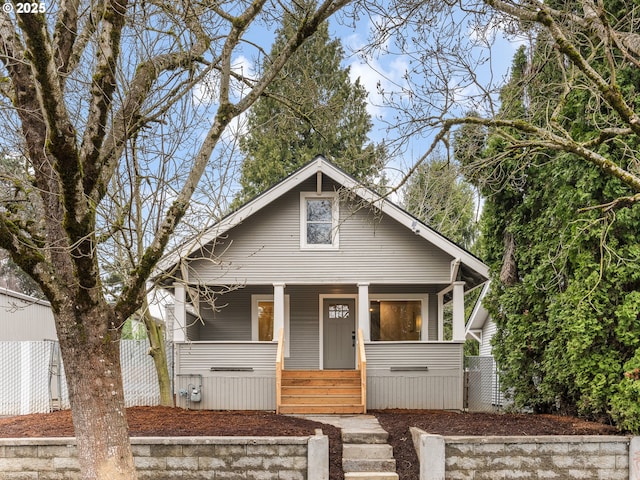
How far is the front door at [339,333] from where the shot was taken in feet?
43.8

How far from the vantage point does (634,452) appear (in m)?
7.30

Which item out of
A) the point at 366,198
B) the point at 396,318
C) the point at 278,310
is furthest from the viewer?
the point at 396,318

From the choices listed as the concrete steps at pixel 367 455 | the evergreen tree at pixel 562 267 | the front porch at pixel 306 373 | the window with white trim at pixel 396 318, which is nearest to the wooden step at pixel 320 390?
the front porch at pixel 306 373

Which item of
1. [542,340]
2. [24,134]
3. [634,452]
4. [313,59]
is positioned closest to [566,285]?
[542,340]

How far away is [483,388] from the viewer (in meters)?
12.3

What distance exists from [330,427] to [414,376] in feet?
11.8

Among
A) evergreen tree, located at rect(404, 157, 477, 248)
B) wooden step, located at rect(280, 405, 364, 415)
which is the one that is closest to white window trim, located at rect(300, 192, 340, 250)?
wooden step, located at rect(280, 405, 364, 415)

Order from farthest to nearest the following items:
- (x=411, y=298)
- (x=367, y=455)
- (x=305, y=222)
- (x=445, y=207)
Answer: (x=445, y=207) → (x=411, y=298) → (x=305, y=222) → (x=367, y=455)

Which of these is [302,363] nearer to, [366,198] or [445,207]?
[366,198]

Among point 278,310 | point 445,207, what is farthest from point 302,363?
point 445,207

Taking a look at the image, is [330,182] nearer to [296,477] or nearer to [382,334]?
[382,334]

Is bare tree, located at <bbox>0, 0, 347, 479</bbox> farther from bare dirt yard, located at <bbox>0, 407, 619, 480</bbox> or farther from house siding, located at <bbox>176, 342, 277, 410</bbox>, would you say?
house siding, located at <bbox>176, 342, 277, 410</bbox>

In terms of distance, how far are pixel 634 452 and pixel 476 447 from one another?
7.32ft

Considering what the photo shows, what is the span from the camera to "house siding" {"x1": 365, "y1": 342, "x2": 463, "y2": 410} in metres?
11.6
